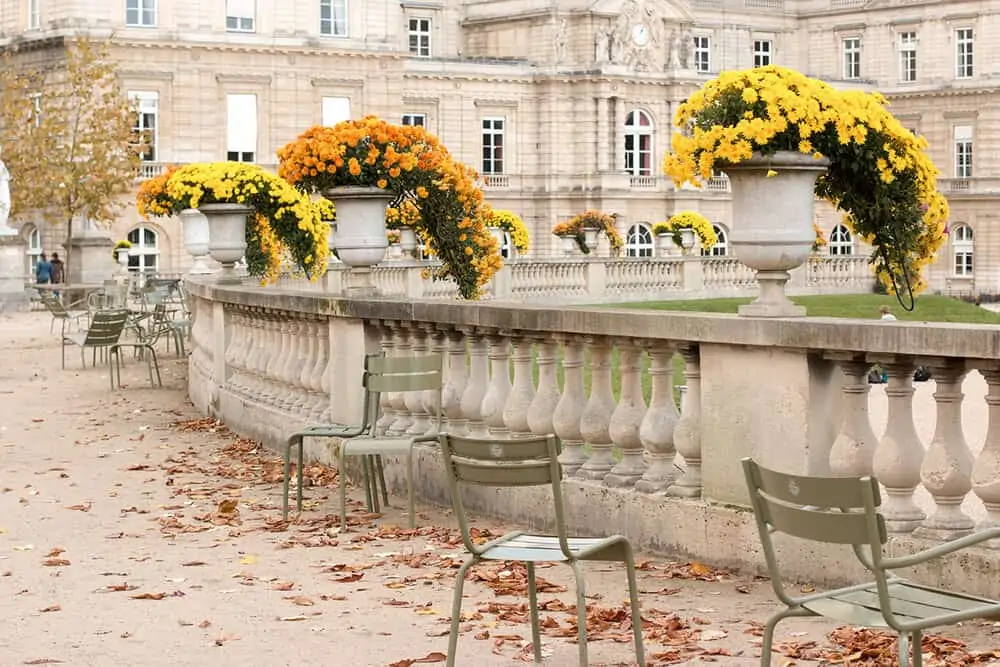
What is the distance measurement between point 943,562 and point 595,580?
5.13 feet

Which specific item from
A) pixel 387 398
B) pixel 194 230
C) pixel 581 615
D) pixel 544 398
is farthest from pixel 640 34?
pixel 581 615

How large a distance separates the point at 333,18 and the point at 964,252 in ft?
93.8

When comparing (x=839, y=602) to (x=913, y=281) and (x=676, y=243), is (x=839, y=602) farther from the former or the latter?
(x=676, y=243)

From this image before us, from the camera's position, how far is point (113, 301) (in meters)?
27.1

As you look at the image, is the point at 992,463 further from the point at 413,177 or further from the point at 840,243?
the point at 840,243

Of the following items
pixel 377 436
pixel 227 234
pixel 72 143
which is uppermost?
pixel 72 143

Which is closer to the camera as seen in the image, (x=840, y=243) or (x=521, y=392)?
(x=521, y=392)

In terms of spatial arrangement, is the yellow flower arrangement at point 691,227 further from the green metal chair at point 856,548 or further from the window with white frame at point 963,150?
the green metal chair at point 856,548

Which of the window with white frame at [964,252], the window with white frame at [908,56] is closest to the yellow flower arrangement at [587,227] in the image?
the window with white frame at [964,252]

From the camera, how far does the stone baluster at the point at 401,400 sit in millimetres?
10617

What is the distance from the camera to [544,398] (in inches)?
363

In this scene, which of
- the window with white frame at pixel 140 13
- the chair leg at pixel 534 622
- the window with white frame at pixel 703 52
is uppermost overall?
the window with white frame at pixel 703 52

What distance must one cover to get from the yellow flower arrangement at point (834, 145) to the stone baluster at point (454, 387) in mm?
1972

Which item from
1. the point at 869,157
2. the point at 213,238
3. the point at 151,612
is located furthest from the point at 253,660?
the point at 213,238
